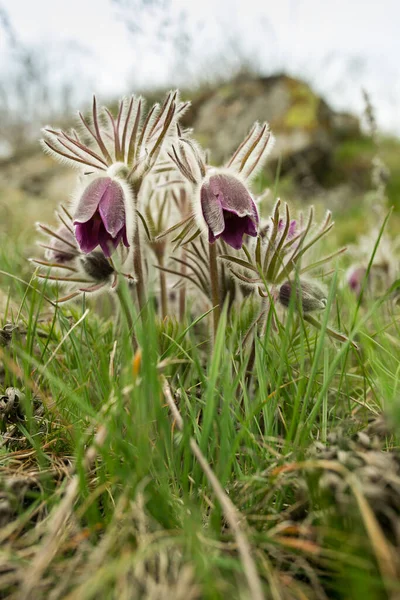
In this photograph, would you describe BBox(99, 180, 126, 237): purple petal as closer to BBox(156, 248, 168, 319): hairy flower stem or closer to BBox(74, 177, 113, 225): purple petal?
BBox(74, 177, 113, 225): purple petal

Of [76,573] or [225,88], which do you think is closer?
[76,573]

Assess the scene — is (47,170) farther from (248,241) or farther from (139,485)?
(139,485)

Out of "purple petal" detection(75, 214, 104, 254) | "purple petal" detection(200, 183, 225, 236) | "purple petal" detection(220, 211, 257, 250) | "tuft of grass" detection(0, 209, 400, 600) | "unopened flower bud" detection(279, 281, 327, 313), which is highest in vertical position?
"purple petal" detection(75, 214, 104, 254)

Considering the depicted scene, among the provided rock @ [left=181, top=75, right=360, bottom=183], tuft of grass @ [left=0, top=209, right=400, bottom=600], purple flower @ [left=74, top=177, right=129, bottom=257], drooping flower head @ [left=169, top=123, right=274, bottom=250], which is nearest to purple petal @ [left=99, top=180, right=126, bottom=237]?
purple flower @ [left=74, top=177, right=129, bottom=257]

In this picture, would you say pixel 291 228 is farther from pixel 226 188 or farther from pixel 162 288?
pixel 162 288

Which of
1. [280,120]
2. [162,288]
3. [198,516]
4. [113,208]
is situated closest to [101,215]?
[113,208]

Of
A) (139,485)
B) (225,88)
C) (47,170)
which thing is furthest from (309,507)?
(47,170)
